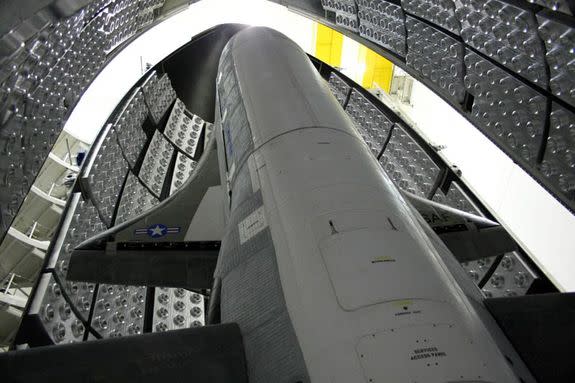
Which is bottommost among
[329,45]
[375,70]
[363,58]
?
[375,70]

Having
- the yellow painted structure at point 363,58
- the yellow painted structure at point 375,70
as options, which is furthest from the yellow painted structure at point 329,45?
the yellow painted structure at point 375,70

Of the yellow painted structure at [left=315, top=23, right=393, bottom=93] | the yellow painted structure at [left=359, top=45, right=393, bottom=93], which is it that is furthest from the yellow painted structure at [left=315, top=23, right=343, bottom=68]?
the yellow painted structure at [left=359, top=45, right=393, bottom=93]

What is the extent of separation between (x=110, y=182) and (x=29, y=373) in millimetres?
5383

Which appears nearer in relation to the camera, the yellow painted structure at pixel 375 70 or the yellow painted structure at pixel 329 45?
the yellow painted structure at pixel 375 70

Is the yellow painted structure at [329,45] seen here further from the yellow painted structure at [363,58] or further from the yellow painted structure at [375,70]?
the yellow painted structure at [375,70]

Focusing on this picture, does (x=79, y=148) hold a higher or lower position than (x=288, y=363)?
higher

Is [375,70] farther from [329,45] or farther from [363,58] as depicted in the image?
[329,45]

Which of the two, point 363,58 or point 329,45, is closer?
point 363,58

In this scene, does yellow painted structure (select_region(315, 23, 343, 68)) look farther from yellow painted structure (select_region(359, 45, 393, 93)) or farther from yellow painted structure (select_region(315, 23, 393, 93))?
yellow painted structure (select_region(359, 45, 393, 93))

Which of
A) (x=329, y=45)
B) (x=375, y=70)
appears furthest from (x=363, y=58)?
(x=329, y=45)

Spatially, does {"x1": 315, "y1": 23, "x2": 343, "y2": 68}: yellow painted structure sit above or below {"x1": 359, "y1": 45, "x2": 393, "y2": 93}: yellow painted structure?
above

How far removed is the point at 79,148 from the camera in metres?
14.5

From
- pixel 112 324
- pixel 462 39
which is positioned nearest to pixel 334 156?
pixel 462 39

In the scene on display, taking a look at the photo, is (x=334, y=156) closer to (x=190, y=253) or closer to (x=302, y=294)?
(x=302, y=294)
